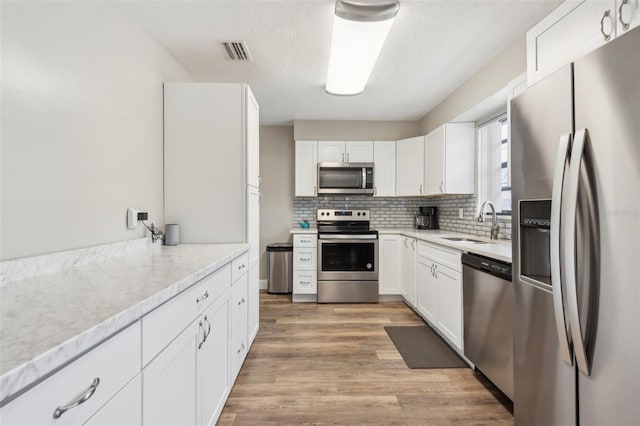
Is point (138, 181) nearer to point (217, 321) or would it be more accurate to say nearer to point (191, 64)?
point (217, 321)

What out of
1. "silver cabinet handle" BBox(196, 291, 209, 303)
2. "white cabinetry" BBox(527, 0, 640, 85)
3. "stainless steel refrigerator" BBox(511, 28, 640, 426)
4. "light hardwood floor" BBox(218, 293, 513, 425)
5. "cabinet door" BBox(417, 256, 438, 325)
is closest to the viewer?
"stainless steel refrigerator" BBox(511, 28, 640, 426)

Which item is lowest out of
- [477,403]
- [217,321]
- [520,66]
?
[477,403]

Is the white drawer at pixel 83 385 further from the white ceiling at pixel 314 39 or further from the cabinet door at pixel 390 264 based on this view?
the cabinet door at pixel 390 264

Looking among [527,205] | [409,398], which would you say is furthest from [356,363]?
[527,205]

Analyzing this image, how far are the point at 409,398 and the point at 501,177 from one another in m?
2.28

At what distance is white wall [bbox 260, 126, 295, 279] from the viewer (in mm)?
4676

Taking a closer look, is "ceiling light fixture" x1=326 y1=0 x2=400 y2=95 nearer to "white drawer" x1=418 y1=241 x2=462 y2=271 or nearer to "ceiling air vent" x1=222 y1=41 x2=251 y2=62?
"ceiling air vent" x1=222 y1=41 x2=251 y2=62

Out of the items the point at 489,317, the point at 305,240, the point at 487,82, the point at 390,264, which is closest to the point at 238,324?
the point at 489,317

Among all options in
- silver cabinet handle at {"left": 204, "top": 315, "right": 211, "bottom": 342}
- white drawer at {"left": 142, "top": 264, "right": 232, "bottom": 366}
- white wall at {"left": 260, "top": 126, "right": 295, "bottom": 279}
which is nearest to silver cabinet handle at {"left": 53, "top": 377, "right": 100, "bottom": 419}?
white drawer at {"left": 142, "top": 264, "right": 232, "bottom": 366}

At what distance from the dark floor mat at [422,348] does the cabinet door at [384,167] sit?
1898 mm

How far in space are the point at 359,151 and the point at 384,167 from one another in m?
0.41

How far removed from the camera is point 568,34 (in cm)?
145

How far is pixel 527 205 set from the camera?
4.55 ft

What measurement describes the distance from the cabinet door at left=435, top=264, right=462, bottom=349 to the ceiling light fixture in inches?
70.9
